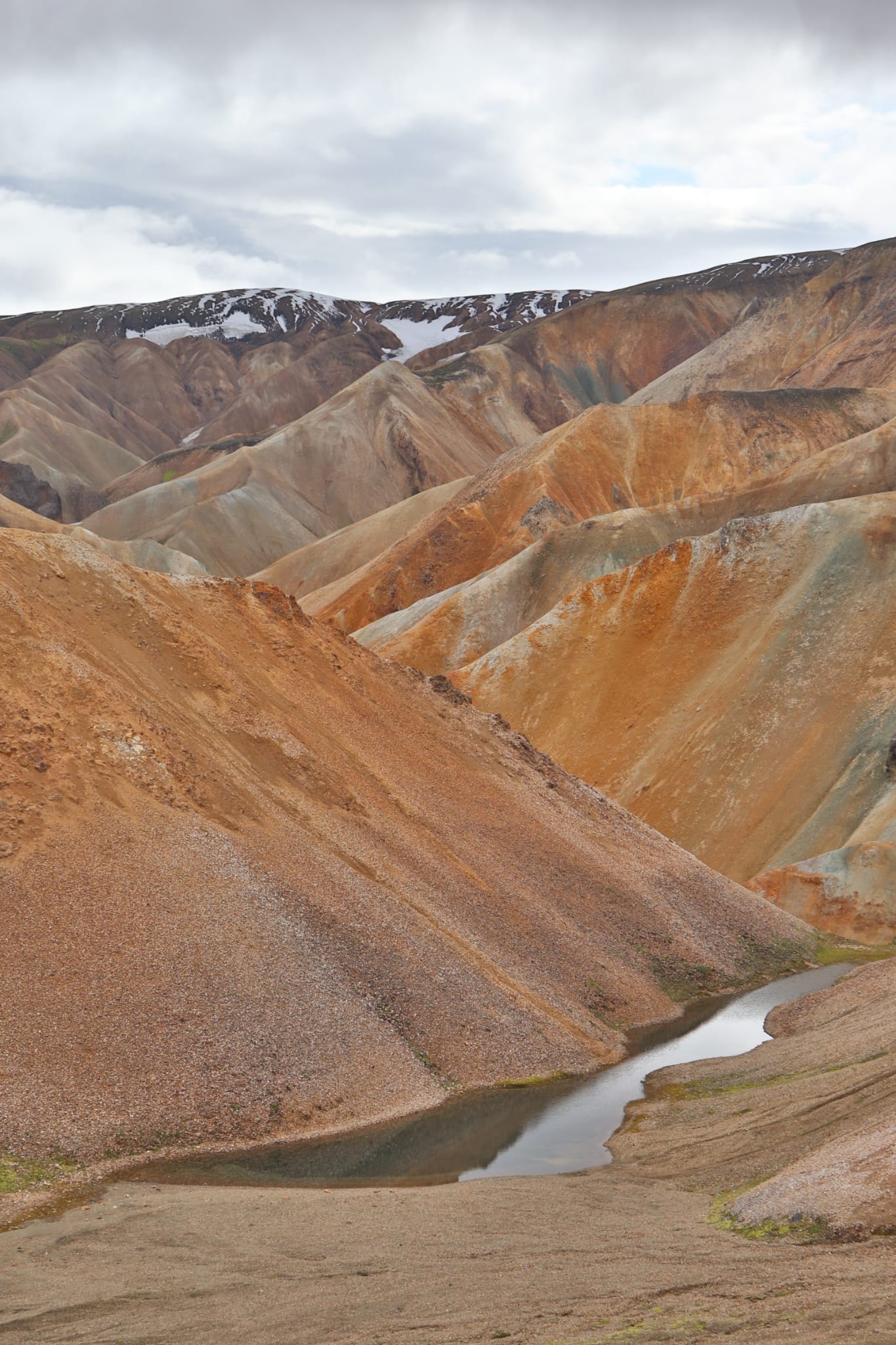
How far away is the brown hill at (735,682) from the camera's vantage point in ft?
176

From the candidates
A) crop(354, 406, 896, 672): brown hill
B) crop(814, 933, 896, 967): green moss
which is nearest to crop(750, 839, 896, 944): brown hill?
crop(814, 933, 896, 967): green moss

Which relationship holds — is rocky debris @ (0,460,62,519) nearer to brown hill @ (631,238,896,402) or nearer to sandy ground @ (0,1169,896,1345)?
brown hill @ (631,238,896,402)

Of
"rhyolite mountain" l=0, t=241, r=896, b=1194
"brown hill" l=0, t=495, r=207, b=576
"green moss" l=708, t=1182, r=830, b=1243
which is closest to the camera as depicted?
"green moss" l=708, t=1182, r=830, b=1243

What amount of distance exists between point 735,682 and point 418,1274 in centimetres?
4749

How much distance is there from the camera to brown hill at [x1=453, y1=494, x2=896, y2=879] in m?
53.6

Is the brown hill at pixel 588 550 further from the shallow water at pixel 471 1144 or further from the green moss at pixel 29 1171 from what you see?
the green moss at pixel 29 1171

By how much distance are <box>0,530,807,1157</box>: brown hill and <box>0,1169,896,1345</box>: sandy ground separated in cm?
402

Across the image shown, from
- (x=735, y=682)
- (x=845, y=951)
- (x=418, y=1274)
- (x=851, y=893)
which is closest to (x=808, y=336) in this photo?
(x=735, y=682)

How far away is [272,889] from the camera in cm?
2939

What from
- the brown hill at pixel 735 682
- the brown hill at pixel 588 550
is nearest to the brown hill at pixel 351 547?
the brown hill at pixel 588 550

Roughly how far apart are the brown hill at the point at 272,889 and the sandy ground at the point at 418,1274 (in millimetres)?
4022

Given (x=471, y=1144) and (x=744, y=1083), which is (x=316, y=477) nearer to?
(x=744, y=1083)

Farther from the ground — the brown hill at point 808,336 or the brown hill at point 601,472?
the brown hill at point 808,336

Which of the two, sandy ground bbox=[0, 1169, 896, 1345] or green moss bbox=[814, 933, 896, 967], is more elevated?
sandy ground bbox=[0, 1169, 896, 1345]
